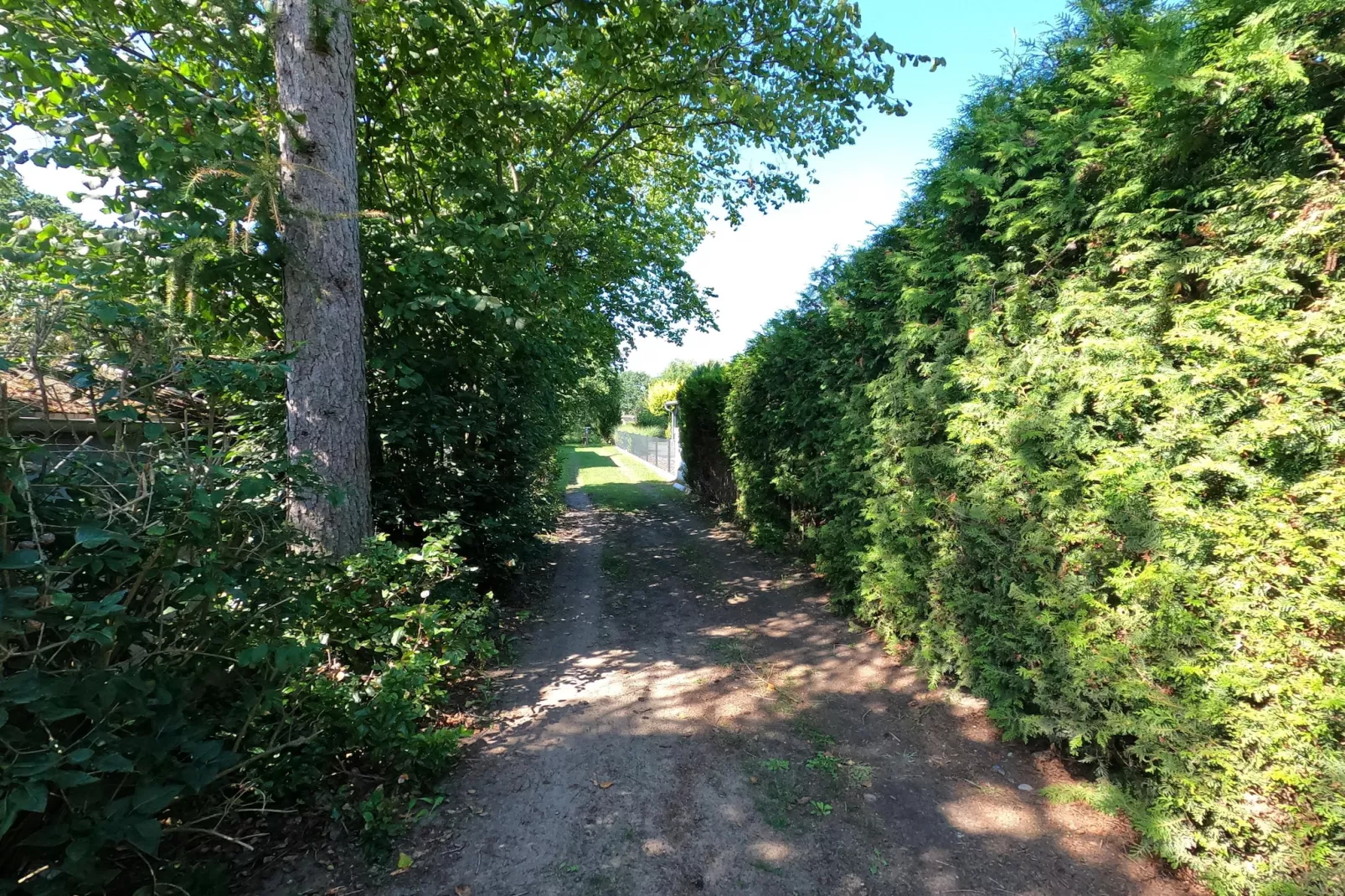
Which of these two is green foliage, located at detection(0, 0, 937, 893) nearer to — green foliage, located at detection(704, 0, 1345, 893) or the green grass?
green foliage, located at detection(704, 0, 1345, 893)

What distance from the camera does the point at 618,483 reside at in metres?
19.1

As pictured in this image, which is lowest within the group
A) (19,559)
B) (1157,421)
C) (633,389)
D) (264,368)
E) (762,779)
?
(762,779)

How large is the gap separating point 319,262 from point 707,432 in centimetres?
985

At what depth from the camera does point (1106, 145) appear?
3.07 metres

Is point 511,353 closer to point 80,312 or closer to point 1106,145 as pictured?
point 80,312

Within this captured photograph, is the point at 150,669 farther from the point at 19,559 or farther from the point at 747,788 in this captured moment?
the point at 747,788

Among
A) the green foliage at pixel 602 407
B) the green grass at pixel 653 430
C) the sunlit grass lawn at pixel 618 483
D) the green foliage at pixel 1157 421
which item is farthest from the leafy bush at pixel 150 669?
the green grass at pixel 653 430

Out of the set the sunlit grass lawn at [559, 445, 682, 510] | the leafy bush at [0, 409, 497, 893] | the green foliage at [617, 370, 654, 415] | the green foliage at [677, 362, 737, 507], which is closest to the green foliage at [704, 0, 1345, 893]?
the leafy bush at [0, 409, 497, 893]

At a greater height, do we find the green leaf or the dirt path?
the green leaf

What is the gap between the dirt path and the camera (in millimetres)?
2506

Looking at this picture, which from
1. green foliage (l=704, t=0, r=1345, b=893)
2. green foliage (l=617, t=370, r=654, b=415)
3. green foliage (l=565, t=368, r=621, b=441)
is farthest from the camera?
green foliage (l=617, t=370, r=654, b=415)

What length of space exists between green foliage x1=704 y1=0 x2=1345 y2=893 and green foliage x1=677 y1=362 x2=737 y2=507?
281 inches

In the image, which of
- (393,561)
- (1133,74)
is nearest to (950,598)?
(1133,74)

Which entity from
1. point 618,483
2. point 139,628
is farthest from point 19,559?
point 618,483
